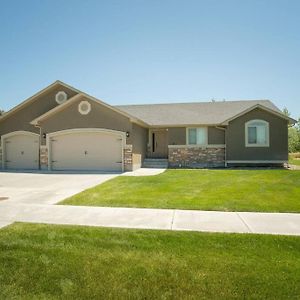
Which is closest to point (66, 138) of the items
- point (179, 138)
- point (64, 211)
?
point (179, 138)

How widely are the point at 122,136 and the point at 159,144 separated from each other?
6095 mm

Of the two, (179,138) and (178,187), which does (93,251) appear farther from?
(179,138)

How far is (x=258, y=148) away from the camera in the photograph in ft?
66.0

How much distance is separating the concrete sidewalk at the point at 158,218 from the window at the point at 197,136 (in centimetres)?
1439

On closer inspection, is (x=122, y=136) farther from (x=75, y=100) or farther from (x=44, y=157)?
(x=44, y=157)

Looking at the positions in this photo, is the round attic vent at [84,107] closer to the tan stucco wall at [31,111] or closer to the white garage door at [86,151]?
the white garage door at [86,151]

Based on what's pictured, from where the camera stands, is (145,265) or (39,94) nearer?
(145,265)

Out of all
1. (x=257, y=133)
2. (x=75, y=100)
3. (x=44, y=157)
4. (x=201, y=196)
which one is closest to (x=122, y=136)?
(x=75, y=100)

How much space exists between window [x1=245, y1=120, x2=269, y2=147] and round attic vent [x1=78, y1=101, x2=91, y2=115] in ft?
34.9

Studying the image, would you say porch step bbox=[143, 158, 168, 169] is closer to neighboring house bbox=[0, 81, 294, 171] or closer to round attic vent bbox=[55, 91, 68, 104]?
neighboring house bbox=[0, 81, 294, 171]

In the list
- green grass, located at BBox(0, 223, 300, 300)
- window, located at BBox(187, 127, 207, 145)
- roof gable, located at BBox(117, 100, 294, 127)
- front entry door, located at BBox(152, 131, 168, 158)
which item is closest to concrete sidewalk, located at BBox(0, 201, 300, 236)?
green grass, located at BBox(0, 223, 300, 300)

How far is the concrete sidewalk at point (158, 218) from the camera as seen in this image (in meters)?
6.14

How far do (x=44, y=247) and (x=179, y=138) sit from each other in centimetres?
1738

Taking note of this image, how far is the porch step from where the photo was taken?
21.6 m
